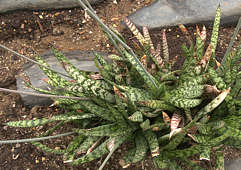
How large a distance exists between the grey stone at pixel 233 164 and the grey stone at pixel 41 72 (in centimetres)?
88

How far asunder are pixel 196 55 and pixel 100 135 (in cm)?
57

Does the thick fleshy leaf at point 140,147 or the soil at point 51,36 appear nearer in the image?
the thick fleshy leaf at point 140,147

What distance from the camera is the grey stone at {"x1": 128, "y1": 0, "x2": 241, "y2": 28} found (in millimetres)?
1879

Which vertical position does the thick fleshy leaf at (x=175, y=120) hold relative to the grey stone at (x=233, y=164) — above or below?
above

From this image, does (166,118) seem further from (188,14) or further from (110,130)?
(188,14)

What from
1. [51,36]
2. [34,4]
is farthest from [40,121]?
[34,4]

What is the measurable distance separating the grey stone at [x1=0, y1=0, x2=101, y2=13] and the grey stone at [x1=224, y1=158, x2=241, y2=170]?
1396mm

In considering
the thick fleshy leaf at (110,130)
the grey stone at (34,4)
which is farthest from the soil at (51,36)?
the thick fleshy leaf at (110,130)

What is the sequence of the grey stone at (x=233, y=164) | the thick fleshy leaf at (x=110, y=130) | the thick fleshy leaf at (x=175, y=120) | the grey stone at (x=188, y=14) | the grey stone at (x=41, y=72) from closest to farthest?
the thick fleshy leaf at (x=175, y=120), the thick fleshy leaf at (x=110, y=130), the grey stone at (x=233, y=164), the grey stone at (x=41, y=72), the grey stone at (x=188, y=14)

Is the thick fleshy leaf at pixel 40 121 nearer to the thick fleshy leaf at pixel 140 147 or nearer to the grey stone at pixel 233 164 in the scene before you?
the thick fleshy leaf at pixel 140 147

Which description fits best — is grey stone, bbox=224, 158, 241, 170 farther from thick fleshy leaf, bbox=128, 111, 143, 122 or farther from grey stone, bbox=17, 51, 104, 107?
grey stone, bbox=17, 51, 104, 107

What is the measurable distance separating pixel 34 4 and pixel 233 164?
1643mm

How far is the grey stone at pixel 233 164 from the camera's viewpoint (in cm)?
139

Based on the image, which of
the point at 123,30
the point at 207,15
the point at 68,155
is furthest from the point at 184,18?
the point at 68,155
